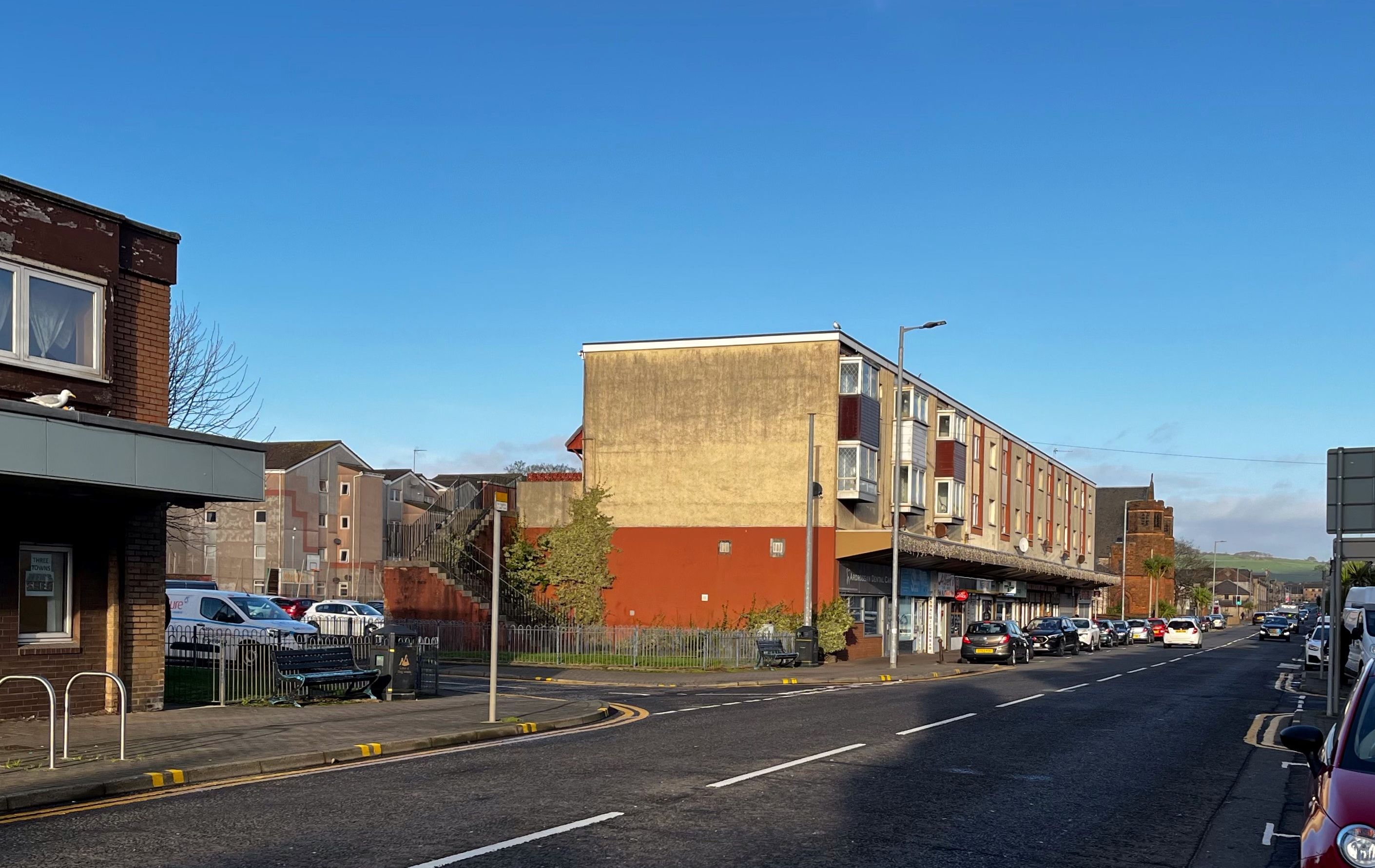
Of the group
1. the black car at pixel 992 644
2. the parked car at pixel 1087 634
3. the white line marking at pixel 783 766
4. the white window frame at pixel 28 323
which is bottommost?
the parked car at pixel 1087 634

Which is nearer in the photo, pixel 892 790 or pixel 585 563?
pixel 892 790

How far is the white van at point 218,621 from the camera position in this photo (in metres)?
27.8

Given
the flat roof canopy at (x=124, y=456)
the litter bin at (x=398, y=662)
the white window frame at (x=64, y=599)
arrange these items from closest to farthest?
the flat roof canopy at (x=124, y=456) → the white window frame at (x=64, y=599) → the litter bin at (x=398, y=662)

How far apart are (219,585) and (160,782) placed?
235 feet

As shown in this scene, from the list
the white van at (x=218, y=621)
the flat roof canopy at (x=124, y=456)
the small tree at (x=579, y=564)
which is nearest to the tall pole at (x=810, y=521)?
the small tree at (x=579, y=564)

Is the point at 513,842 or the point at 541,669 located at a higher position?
the point at 513,842

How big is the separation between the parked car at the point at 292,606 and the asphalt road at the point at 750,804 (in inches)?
1123

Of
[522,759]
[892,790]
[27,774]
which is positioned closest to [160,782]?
[27,774]

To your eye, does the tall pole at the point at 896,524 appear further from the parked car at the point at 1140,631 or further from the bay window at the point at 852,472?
the parked car at the point at 1140,631

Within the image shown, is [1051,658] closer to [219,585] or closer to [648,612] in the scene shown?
[648,612]

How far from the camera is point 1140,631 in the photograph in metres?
76.1

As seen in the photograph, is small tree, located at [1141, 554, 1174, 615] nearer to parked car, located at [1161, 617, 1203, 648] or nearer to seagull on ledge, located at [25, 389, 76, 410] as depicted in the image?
parked car, located at [1161, 617, 1203, 648]

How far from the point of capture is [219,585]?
78.9 metres

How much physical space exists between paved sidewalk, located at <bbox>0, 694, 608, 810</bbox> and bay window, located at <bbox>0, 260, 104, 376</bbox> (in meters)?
4.46
